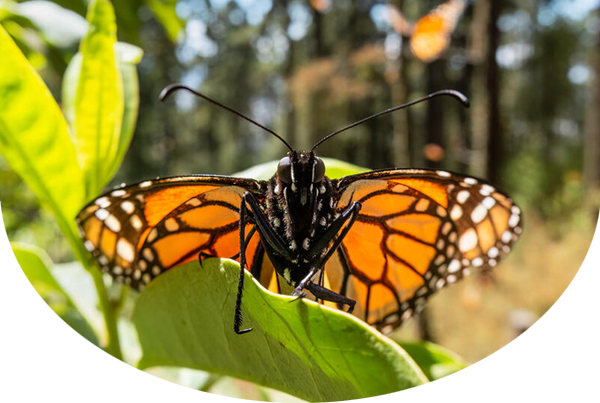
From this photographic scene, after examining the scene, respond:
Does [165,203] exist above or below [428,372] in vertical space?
above

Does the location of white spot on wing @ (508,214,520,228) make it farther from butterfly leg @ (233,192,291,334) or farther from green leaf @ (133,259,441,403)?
green leaf @ (133,259,441,403)

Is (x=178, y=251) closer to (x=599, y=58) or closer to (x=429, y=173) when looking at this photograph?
(x=429, y=173)

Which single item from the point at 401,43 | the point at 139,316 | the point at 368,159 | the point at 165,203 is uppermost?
the point at 401,43

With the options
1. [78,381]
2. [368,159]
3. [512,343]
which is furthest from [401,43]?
[368,159]

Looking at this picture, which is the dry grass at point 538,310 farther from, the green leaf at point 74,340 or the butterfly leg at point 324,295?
the butterfly leg at point 324,295

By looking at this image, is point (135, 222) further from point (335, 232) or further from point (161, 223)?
→ point (335, 232)

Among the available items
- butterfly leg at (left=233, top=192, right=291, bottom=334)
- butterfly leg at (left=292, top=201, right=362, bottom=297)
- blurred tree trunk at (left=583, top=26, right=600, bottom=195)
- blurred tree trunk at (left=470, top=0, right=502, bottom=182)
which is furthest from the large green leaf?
blurred tree trunk at (left=583, top=26, right=600, bottom=195)
